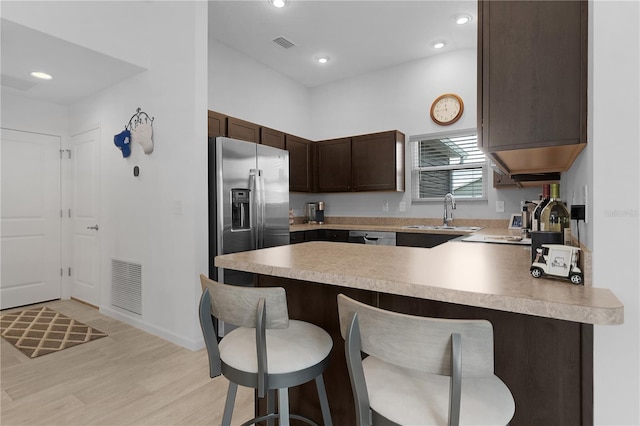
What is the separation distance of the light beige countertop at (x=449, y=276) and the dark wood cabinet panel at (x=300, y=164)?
280cm

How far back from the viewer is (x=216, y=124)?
3422mm

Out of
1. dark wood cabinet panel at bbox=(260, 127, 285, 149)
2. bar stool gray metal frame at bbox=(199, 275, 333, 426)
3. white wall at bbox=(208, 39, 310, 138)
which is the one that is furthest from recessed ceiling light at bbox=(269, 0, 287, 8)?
bar stool gray metal frame at bbox=(199, 275, 333, 426)

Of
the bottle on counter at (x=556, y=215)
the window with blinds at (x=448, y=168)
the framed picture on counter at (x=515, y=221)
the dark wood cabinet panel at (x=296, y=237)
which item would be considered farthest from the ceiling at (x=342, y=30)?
the bottle on counter at (x=556, y=215)

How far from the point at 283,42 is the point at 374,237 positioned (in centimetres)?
246

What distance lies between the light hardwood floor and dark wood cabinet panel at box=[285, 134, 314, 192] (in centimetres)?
242

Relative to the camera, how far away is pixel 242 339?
4.28ft

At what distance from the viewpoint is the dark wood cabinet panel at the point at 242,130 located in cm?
360

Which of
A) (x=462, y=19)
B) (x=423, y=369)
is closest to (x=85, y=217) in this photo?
(x=423, y=369)

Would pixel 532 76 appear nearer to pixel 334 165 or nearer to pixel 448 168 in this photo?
pixel 448 168

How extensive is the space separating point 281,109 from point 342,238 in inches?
78.9

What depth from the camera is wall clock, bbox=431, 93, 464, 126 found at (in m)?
4.11

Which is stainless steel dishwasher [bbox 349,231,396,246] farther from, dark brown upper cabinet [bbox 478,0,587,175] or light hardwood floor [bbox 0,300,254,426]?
dark brown upper cabinet [bbox 478,0,587,175]

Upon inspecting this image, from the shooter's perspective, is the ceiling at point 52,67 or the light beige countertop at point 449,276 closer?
the light beige countertop at point 449,276

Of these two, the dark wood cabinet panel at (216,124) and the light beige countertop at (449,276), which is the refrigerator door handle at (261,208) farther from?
the light beige countertop at (449,276)
